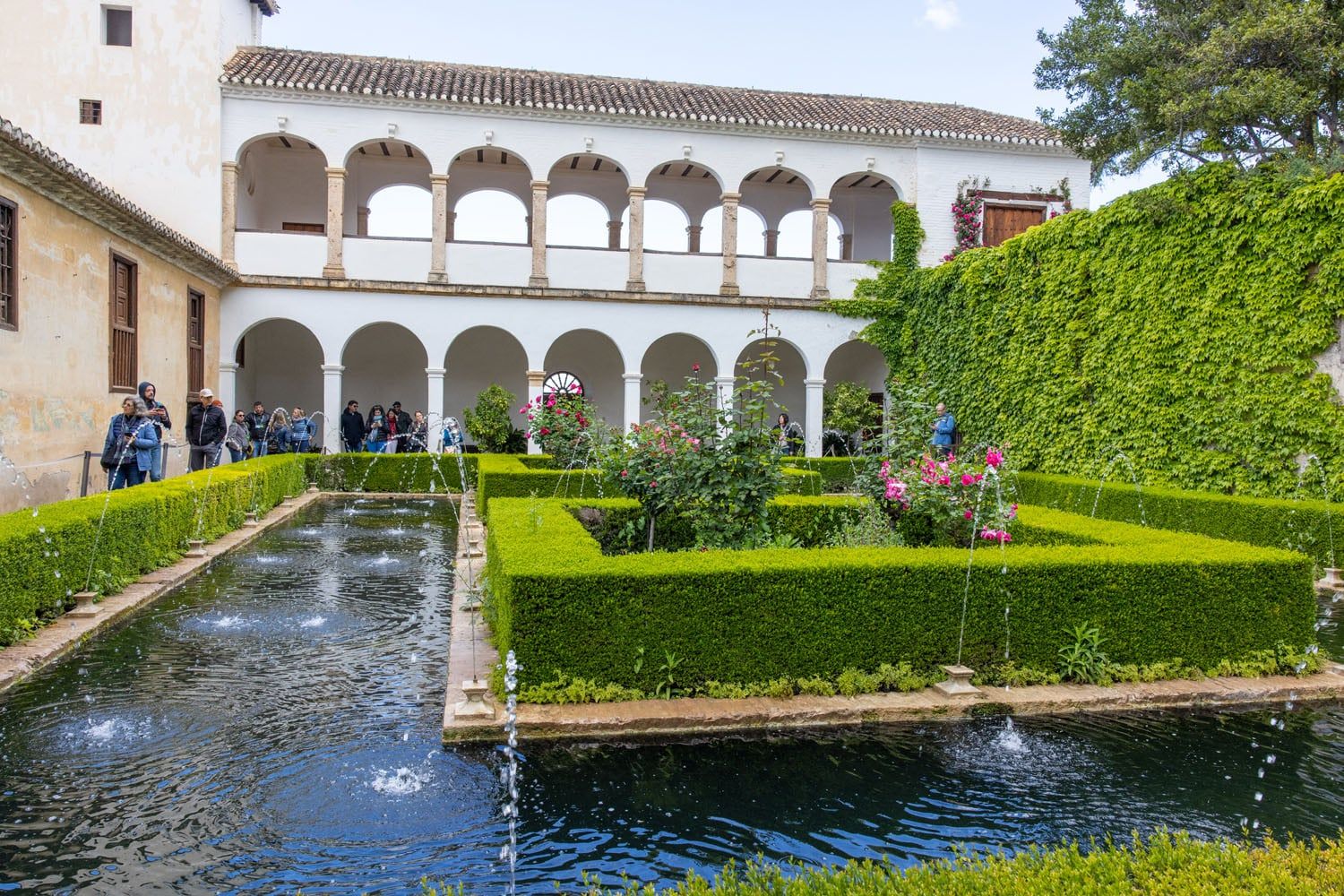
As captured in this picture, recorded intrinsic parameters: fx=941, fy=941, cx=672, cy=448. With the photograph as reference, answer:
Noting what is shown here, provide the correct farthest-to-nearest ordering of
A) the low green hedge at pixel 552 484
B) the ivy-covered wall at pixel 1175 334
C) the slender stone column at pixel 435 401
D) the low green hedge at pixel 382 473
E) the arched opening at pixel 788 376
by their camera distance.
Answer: the arched opening at pixel 788 376 < the slender stone column at pixel 435 401 < the low green hedge at pixel 382 473 < the low green hedge at pixel 552 484 < the ivy-covered wall at pixel 1175 334

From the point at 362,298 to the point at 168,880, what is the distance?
57.5 ft

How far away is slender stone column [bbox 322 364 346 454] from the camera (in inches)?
750

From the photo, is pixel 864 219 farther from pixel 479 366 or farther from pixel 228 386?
pixel 228 386

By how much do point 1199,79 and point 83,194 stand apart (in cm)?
1583

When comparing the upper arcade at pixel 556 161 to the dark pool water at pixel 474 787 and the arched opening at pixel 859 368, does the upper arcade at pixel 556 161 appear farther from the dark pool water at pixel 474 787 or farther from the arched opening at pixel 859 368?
the dark pool water at pixel 474 787

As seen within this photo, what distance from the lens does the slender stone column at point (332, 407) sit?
750 inches

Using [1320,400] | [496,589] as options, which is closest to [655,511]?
[496,589]

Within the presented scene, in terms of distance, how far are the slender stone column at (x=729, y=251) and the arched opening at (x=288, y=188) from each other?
30.0 ft

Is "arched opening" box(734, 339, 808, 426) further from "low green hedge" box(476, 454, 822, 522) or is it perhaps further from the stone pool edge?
the stone pool edge

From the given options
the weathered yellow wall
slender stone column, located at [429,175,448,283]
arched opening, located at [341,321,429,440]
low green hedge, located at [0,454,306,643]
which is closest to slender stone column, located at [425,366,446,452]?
slender stone column, located at [429,175,448,283]

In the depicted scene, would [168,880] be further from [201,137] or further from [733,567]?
[201,137]

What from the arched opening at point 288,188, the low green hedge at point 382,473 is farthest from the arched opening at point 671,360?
the arched opening at point 288,188

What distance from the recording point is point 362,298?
63.1 ft

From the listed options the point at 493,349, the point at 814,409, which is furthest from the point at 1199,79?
the point at 493,349
